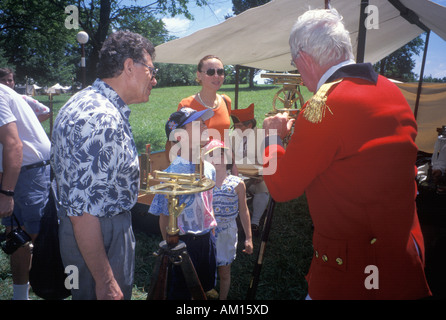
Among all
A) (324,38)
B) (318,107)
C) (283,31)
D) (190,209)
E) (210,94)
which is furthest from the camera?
(283,31)

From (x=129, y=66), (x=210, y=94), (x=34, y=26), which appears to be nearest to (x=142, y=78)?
(x=129, y=66)

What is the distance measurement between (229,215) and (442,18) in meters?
3.67

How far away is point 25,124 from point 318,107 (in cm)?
267

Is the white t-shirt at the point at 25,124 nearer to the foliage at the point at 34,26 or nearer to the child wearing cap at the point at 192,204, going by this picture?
the child wearing cap at the point at 192,204

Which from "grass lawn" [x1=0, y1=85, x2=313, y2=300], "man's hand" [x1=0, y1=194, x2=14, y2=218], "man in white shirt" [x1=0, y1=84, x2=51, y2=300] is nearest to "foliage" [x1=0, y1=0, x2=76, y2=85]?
"grass lawn" [x1=0, y1=85, x2=313, y2=300]

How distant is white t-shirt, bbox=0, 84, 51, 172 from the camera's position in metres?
2.55

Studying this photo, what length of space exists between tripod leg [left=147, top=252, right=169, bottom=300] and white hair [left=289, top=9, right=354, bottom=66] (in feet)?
4.13

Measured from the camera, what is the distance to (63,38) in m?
24.0

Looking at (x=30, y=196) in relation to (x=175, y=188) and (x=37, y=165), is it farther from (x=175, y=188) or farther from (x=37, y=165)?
(x=175, y=188)

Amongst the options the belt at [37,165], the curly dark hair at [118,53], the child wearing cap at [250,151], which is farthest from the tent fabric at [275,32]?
the belt at [37,165]

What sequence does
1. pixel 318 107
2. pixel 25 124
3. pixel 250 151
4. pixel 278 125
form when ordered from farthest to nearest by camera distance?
pixel 250 151 < pixel 25 124 < pixel 278 125 < pixel 318 107

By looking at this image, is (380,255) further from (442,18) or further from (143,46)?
(442,18)

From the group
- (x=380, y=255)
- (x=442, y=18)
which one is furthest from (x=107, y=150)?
(x=442, y=18)

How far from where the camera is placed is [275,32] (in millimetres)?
4930
